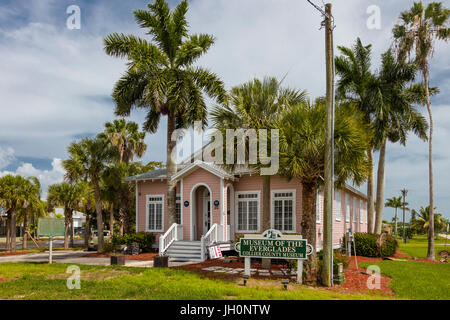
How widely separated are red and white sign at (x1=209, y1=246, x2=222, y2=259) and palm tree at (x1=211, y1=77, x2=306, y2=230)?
3584 millimetres

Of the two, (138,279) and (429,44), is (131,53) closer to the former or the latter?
(138,279)

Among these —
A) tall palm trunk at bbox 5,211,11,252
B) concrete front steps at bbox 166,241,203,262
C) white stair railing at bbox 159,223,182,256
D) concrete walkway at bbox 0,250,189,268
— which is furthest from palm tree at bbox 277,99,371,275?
tall palm trunk at bbox 5,211,11,252

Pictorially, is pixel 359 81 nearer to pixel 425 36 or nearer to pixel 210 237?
pixel 425 36

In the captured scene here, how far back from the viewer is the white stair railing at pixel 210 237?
17059 mm

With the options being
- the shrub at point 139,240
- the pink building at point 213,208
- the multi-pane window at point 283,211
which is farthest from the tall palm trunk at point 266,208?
the shrub at point 139,240

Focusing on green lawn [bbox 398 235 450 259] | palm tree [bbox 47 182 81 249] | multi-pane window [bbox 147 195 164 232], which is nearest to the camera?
multi-pane window [bbox 147 195 164 232]

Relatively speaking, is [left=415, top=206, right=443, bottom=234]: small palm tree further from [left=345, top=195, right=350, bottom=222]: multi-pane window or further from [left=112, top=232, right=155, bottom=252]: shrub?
[left=112, top=232, right=155, bottom=252]: shrub

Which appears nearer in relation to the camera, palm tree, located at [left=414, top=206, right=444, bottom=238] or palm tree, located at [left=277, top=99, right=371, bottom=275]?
palm tree, located at [left=277, top=99, right=371, bottom=275]

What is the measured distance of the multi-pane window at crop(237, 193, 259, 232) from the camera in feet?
63.4

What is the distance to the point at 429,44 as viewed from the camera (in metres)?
22.1

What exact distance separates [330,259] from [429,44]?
17355 mm

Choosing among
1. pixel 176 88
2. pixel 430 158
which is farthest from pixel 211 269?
pixel 430 158

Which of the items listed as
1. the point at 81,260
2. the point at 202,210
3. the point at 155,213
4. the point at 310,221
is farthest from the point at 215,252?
the point at 81,260
